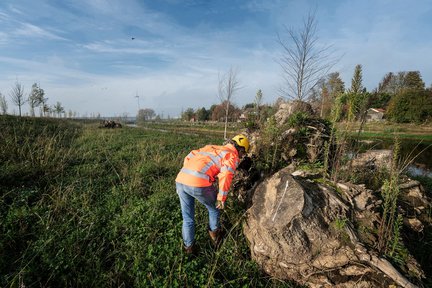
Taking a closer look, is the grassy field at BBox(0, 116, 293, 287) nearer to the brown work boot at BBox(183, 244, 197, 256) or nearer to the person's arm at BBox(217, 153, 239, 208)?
the brown work boot at BBox(183, 244, 197, 256)

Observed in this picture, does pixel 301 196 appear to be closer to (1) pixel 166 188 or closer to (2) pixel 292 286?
(2) pixel 292 286

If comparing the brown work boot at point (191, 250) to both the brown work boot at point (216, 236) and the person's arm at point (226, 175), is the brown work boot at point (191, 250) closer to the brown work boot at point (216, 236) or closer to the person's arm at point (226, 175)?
the brown work boot at point (216, 236)

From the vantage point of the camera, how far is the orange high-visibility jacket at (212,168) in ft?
10.8

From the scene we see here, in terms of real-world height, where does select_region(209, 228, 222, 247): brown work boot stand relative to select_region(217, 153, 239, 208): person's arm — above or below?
below

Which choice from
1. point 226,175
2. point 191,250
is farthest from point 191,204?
point 226,175

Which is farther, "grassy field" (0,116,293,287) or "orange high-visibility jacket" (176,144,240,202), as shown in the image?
"orange high-visibility jacket" (176,144,240,202)

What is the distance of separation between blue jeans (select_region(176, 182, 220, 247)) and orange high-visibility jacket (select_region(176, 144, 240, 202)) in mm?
106

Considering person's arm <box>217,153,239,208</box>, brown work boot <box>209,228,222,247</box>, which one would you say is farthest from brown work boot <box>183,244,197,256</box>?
person's arm <box>217,153,239,208</box>

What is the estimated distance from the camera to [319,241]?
2.92 m

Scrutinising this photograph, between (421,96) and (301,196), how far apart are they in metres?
32.6

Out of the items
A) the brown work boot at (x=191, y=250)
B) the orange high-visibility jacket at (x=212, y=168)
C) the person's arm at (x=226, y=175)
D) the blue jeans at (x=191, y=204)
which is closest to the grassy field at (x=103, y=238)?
the brown work boot at (x=191, y=250)

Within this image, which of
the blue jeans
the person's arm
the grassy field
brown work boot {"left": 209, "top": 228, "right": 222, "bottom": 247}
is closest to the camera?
the grassy field

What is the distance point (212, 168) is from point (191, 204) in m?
0.71

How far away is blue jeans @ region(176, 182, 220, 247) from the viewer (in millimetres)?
3406
